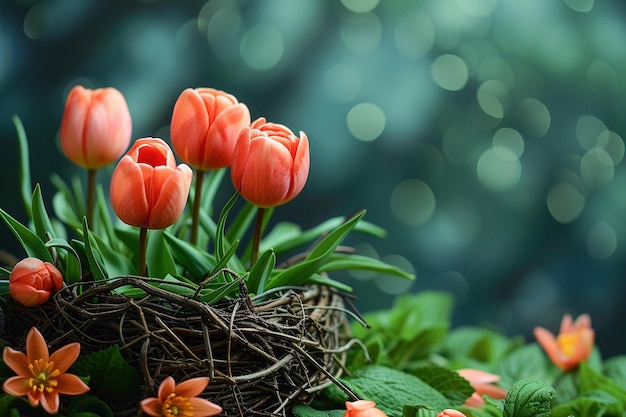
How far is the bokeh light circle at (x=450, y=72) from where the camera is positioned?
135cm

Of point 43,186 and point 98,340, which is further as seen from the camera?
point 43,186

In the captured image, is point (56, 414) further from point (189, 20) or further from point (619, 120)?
point (619, 120)

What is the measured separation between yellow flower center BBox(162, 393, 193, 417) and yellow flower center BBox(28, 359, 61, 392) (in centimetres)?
8

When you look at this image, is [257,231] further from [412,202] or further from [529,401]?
[412,202]

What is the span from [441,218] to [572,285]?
30 centimetres

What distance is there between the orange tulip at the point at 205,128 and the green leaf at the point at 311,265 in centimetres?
10

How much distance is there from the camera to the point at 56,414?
0.50 m

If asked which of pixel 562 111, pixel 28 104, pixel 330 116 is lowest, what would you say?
pixel 28 104

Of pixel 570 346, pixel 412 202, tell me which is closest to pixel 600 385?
pixel 570 346

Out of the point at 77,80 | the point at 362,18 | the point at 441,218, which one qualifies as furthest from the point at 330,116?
the point at 77,80

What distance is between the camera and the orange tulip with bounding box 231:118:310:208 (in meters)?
0.52

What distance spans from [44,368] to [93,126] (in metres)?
0.22

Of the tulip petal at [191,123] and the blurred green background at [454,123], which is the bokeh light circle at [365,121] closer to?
the blurred green background at [454,123]

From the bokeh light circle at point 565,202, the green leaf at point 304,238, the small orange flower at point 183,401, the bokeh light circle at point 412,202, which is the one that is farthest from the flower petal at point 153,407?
the bokeh light circle at point 565,202
